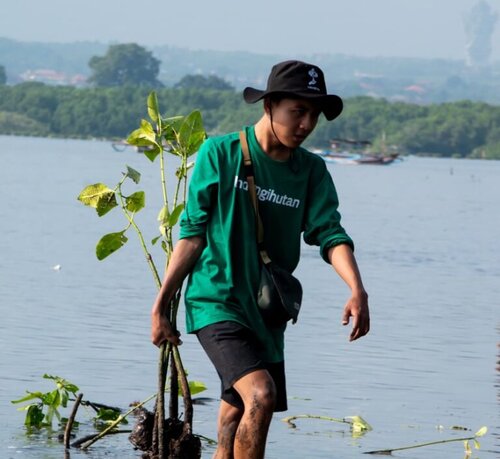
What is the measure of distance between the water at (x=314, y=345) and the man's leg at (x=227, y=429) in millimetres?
2136

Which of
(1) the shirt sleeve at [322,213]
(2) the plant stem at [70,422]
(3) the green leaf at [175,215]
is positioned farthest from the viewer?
(2) the plant stem at [70,422]

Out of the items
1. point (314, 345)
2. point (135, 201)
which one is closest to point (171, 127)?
point (135, 201)

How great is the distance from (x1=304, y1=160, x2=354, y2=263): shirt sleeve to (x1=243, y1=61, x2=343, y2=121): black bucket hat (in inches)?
10.8

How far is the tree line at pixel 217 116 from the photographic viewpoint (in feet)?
421

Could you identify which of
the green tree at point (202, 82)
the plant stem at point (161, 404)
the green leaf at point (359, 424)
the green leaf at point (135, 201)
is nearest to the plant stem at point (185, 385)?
the plant stem at point (161, 404)

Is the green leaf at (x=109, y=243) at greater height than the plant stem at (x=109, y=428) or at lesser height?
greater

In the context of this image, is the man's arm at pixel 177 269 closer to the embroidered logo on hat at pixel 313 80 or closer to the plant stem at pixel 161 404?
the embroidered logo on hat at pixel 313 80

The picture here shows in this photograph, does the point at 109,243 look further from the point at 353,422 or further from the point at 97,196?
the point at 353,422

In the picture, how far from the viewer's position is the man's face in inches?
230

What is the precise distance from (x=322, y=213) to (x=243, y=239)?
0.34 m

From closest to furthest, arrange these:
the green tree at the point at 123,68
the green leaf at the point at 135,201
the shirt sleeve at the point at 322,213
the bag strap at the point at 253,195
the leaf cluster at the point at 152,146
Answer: the bag strap at the point at 253,195 → the shirt sleeve at the point at 322,213 → the leaf cluster at the point at 152,146 → the green leaf at the point at 135,201 → the green tree at the point at 123,68

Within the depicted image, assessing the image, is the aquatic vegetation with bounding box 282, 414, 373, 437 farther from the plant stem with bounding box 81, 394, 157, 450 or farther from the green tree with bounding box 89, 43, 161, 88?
the green tree with bounding box 89, 43, 161, 88

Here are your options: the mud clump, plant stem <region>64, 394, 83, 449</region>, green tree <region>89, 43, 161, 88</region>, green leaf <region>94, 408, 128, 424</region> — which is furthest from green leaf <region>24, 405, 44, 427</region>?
green tree <region>89, 43, 161, 88</region>

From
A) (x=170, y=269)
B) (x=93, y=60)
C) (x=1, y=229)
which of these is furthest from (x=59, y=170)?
(x=93, y=60)
